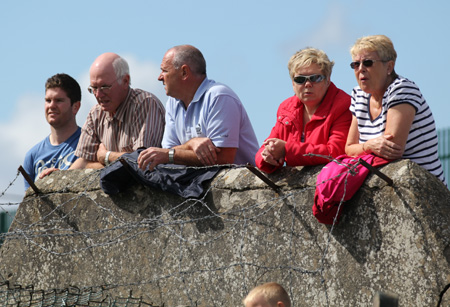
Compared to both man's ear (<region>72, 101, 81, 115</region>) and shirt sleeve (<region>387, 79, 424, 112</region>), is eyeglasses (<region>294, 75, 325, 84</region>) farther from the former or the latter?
man's ear (<region>72, 101, 81, 115</region>)

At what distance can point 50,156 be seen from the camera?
6.78 meters

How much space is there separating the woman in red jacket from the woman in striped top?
0.20 m

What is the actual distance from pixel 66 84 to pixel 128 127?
3.63 feet

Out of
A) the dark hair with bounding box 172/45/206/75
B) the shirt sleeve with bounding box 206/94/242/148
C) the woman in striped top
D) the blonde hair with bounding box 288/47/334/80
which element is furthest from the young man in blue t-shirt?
the woman in striped top

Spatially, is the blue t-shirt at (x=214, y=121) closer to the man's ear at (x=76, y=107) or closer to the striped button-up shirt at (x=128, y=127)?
the striped button-up shirt at (x=128, y=127)

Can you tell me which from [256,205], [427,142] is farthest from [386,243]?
[256,205]

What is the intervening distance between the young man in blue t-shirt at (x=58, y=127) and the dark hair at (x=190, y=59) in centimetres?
142

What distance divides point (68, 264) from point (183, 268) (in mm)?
1115

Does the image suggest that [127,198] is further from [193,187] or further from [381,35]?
[381,35]

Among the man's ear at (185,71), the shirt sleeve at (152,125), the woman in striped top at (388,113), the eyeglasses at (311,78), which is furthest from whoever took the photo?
the shirt sleeve at (152,125)

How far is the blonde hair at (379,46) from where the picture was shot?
4469mm

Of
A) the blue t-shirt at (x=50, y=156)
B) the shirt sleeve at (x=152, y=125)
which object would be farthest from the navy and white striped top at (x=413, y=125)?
the blue t-shirt at (x=50, y=156)

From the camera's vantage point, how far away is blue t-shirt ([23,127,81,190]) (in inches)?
263

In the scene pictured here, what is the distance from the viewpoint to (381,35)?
14.9 feet
